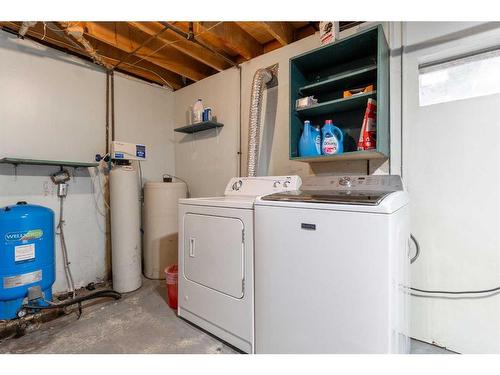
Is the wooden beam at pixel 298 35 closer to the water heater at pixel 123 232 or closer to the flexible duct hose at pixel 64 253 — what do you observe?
the water heater at pixel 123 232

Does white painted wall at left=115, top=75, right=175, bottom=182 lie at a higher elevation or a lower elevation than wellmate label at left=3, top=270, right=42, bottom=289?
higher

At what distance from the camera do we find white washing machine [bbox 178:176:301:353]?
5.05 ft

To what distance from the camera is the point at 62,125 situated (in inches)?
96.5

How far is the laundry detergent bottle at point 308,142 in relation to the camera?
189cm

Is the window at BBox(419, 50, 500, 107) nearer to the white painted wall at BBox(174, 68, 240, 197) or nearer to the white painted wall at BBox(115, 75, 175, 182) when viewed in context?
the white painted wall at BBox(174, 68, 240, 197)

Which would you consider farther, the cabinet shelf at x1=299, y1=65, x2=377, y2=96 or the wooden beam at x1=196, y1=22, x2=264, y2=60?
the wooden beam at x1=196, y1=22, x2=264, y2=60

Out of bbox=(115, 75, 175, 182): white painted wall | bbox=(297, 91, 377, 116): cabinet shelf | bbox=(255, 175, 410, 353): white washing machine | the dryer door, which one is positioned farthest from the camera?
bbox=(115, 75, 175, 182): white painted wall

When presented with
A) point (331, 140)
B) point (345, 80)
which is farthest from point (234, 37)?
point (331, 140)

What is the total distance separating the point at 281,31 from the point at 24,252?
9.36ft

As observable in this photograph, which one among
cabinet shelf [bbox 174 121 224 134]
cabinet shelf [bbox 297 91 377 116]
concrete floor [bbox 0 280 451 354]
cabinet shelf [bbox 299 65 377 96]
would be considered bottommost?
concrete floor [bbox 0 280 451 354]

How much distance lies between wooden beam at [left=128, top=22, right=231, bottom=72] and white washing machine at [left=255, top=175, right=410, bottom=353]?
6.39 ft

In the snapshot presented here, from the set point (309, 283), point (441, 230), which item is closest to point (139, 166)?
point (309, 283)

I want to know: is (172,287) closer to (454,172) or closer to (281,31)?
(454,172)

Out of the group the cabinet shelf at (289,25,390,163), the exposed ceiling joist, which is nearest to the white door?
the cabinet shelf at (289,25,390,163)
